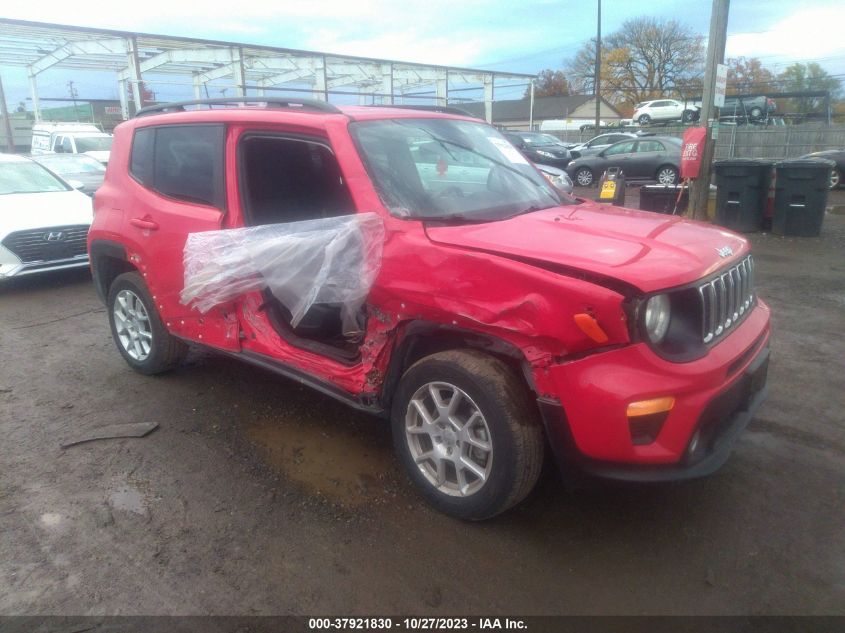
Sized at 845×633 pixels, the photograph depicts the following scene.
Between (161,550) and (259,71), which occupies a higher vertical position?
(259,71)

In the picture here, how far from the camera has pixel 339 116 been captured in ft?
11.1

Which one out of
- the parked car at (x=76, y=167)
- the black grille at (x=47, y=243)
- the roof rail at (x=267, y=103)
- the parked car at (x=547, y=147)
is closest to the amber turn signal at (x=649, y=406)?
the roof rail at (x=267, y=103)

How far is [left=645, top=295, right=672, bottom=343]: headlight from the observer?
2.53 m

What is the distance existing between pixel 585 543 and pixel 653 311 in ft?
3.63

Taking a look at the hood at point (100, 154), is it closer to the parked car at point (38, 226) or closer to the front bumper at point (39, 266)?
the parked car at point (38, 226)

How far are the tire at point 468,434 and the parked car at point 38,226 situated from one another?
6295 mm

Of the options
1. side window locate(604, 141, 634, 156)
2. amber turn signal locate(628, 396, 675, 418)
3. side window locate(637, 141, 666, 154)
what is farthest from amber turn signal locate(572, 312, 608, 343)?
side window locate(604, 141, 634, 156)

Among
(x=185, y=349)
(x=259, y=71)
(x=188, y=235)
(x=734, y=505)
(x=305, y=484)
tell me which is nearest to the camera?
(x=734, y=505)

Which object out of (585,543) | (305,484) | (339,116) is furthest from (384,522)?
(339,116)

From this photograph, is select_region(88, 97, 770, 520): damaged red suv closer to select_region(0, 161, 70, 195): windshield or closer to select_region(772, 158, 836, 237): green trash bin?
select_region(0, 161, 70, 195): windshield

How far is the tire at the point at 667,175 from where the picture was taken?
58.4 feet

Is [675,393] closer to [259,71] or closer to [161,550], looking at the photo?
[161,550]

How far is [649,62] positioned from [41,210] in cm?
6465

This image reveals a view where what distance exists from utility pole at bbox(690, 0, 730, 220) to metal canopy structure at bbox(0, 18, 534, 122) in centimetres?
1064
